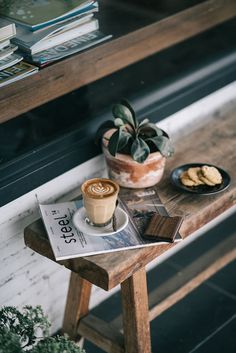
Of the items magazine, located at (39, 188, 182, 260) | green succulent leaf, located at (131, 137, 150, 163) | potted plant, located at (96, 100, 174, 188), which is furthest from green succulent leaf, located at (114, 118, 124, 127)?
magazine, located at (39, 188, 182, 260)

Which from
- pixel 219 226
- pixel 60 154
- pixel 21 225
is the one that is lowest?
pixel 219 226

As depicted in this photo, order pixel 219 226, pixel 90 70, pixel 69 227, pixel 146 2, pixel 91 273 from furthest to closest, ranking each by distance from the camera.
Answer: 1. pixel 219 226
2. pixel 146 2
3. pixel 90 70
4. pixel 69 227
5. pixel 91 273

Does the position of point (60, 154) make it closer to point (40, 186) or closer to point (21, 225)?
point (40, 186)

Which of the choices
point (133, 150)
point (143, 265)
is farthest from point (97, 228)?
point (133, 150)

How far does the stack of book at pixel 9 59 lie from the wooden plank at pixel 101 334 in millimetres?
913

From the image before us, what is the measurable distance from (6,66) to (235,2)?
1.31 metres

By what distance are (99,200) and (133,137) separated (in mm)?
357

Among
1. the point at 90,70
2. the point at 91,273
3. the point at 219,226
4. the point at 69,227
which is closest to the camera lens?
the point at 91,273

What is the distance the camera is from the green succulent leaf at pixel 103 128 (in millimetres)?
2490

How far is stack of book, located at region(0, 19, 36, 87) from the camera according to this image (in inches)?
95.4

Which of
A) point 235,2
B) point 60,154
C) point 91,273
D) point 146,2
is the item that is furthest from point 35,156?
point 235,2

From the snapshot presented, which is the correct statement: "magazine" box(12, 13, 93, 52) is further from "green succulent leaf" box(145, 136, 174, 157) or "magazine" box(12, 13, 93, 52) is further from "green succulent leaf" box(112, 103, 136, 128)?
"green succulent leaf" box(145, 136, 174, 157)

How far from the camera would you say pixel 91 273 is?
6.81 feet

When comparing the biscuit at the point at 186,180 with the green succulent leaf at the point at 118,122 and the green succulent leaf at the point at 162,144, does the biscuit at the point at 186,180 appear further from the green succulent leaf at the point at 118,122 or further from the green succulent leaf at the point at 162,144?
the green succulent leaf at the point at 118,122
